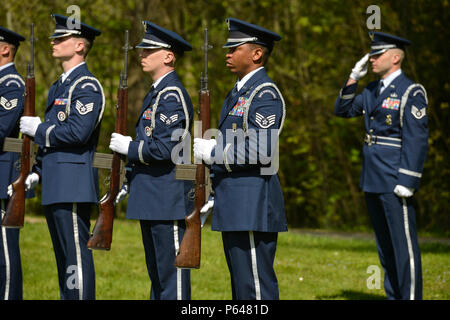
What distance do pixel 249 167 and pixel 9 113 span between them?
2.48m

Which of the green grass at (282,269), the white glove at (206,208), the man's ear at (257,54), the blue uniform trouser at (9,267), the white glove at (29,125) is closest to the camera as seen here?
the man's ear at (257,54)

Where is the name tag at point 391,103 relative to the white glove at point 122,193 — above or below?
above

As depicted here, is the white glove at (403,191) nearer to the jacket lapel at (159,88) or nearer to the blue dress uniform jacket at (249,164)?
the blue dress uniform jacket at (249,164)

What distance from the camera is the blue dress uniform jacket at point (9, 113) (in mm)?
7164

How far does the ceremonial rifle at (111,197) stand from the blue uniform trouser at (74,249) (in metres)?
0.24

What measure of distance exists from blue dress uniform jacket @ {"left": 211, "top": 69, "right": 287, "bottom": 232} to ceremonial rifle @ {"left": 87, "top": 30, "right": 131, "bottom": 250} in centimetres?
96

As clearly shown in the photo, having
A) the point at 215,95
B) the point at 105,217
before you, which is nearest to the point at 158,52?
the point at 105,217

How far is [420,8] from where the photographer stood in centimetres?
1416

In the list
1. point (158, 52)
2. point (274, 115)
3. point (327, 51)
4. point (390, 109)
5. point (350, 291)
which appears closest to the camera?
point (274, 115)

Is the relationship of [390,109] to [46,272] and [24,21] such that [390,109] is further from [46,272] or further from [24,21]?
[24,21]

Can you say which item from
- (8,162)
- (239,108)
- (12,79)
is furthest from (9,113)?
(239,108)

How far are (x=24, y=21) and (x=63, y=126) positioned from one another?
9999 mm

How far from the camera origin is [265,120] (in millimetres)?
5645

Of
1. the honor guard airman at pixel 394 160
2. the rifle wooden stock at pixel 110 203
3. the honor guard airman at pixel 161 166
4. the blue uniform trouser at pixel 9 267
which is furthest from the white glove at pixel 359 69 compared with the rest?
the blue uniform trouser at pixel 9 267
